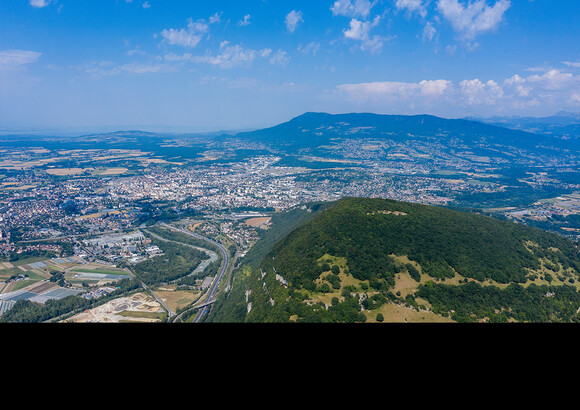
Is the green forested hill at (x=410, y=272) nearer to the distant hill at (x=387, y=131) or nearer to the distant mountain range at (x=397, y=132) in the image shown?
the distant mountain range at (x=397, y=132)

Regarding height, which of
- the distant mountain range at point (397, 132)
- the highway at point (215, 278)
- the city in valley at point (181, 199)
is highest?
the distant mountain range at point (397, 132)

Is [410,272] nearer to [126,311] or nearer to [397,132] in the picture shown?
[126,311]

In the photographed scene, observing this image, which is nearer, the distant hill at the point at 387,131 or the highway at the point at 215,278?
the highway at the point at 215,278

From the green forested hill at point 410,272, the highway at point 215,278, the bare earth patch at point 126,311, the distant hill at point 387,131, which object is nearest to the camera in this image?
the green forested hill at point 410,272

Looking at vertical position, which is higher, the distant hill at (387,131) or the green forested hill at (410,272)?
the distant hill at (387,131)

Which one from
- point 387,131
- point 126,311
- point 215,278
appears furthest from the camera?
point 387,131

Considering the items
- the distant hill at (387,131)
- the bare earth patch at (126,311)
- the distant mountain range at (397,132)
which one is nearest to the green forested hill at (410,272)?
the bare earth patch at (126,311)

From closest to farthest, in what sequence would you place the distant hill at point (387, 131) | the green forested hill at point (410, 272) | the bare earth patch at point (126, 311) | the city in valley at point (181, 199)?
the green forested hill at point (410, 272)
the bare earth patch at point (126, 311)
the city in valley at point (181, 199)
the distant hill at point (387, 131)

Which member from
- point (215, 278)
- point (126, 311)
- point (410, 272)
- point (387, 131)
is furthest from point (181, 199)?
point (387, 131)

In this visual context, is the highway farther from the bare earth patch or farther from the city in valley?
the bare earth patch
